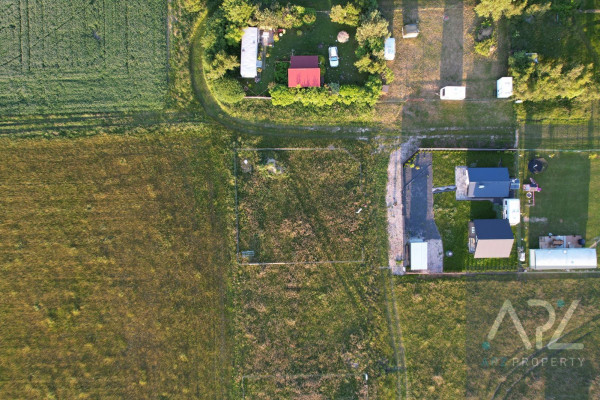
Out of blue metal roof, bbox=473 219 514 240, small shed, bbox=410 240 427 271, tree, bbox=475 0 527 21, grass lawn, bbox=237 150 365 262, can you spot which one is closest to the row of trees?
tree, bbox=475 0 527 21

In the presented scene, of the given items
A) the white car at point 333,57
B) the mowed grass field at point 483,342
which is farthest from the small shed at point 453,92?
the mowed grass field at point 483,342

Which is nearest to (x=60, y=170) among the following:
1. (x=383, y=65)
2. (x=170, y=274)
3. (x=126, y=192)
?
(x=126, y=192)

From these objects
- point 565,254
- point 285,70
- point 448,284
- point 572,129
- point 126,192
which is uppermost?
point 285,70

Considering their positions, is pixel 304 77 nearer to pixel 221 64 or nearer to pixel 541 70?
pixel 221 64

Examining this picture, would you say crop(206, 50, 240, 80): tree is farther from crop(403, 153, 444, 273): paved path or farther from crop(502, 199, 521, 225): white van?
crop(502, 199, 521, 225): white van

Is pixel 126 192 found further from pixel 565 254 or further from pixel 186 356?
pixel 565 254

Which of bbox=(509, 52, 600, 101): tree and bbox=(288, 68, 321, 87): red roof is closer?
bbox=(509, 52, 600, 101): tree
